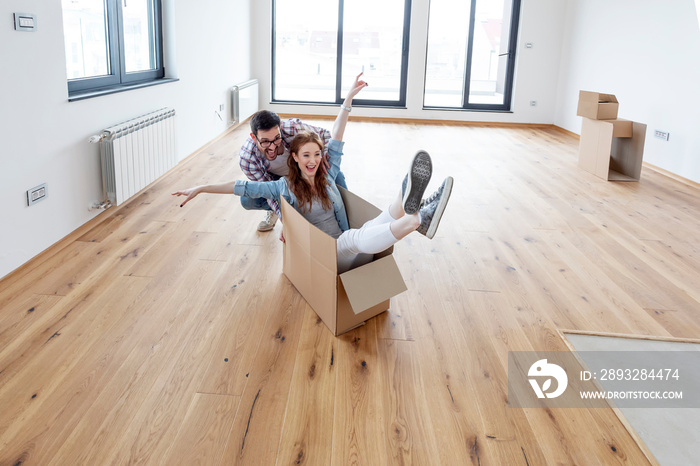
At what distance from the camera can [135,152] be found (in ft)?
11.9

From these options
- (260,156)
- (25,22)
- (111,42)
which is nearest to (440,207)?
(260,156)

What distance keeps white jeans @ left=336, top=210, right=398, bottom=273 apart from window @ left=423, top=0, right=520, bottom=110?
21.2ft

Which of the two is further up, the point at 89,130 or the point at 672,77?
the point at 672,77

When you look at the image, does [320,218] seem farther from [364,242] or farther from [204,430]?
[204,430]

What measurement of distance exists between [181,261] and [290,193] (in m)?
0.79

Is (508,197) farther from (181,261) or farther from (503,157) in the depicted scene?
(181,261)

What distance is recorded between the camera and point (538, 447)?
62.6 inches

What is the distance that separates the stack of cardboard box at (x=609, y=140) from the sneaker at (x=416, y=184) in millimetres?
3491

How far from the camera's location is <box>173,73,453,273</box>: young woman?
1.98 meters

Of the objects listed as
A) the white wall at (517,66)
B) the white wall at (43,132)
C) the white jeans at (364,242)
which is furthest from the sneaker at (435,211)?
the white wall at (517,66)

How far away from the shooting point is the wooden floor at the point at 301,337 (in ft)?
5.21

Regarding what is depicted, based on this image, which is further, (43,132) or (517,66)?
(517,66)

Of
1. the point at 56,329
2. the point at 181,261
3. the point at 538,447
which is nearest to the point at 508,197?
the point at 181,261

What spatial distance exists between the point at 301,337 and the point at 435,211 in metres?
0.73
